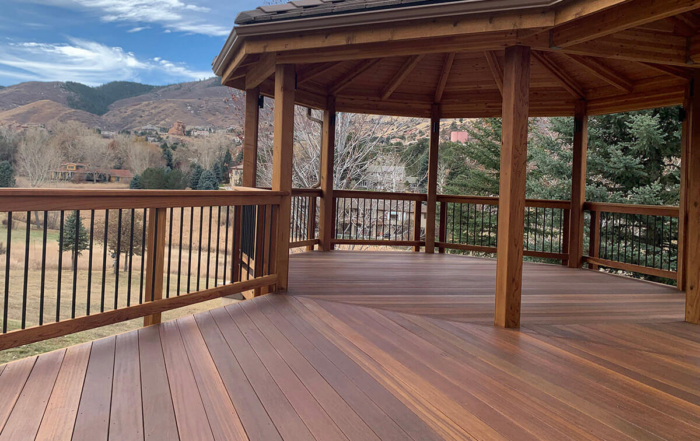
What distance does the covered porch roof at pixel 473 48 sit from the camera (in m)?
3.24

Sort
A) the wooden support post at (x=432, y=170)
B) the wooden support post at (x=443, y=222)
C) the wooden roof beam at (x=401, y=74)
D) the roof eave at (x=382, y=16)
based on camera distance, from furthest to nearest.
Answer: the wooden support post at (x=443, y=222) < the wooden support post at (x=432, y=170) < the wooden roof beam at (x=401, y=74) < the roof eave at (x=382, y=16)

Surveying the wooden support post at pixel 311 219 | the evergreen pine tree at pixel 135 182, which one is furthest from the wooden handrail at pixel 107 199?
the evergreen pine tree at pixel 135 182

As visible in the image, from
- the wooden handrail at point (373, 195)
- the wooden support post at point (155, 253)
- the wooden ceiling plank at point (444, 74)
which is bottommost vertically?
the wooden support post at point (155, 253)

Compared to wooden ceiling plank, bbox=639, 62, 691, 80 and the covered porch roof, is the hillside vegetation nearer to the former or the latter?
the covered porch roof

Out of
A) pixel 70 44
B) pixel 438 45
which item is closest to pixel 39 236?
pixel 438 45

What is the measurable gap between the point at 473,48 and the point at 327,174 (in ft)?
12.4

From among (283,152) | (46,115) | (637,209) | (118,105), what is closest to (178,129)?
(118,105)

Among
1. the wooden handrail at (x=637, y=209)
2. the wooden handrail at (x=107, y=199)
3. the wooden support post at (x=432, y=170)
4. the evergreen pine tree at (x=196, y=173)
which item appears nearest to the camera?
the wooden handrail at (x=107, y=199)

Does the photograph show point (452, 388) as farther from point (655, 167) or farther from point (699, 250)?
point (655, 167)

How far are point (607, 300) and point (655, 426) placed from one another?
2849 mm

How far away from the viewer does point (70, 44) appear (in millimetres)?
31750

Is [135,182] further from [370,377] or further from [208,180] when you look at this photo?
[370,377]

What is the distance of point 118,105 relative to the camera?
20.0 metres

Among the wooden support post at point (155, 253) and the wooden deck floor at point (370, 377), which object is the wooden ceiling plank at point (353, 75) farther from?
the wooden support post at point (155, 253)
